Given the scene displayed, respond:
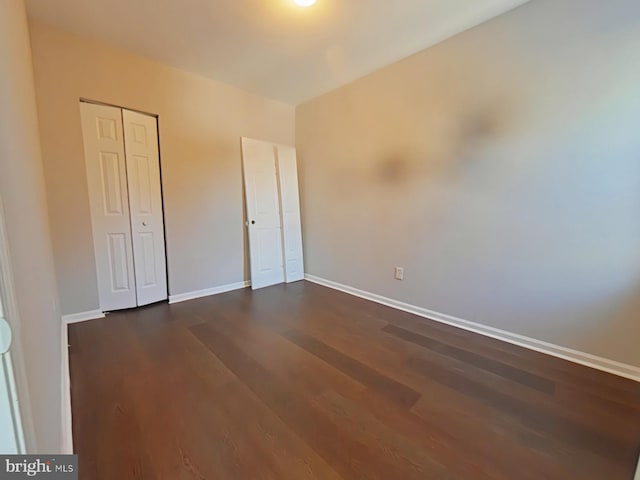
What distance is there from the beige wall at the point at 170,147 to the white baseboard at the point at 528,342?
2079 millimetres

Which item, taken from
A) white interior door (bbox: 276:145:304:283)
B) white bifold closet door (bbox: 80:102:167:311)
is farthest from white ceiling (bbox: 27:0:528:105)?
white interior door (bbox: 276:145:304:283)

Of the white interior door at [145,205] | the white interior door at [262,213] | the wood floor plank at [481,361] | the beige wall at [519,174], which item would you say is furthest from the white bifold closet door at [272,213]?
the wood floor plank at [481,361]

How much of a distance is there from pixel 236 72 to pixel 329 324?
9.29ft

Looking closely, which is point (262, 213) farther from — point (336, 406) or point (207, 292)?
point (336, 406)

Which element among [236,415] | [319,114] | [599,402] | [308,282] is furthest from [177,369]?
[319,114]

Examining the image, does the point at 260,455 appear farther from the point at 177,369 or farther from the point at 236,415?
the point at 177,369

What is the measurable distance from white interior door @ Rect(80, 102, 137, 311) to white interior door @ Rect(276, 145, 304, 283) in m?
1.80

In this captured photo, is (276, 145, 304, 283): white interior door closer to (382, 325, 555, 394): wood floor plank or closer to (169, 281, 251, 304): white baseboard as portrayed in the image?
(169, 281, 251, 304): white baseboard

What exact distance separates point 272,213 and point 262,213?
0.51ft

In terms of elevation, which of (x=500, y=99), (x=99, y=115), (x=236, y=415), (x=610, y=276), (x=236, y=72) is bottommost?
(x=236, y=415)

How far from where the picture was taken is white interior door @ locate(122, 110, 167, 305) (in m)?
2.77

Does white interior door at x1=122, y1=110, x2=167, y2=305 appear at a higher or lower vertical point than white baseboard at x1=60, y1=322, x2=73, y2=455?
higher

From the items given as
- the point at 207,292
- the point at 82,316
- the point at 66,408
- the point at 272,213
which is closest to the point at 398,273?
the point at 272,213

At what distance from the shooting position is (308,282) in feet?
13.0
